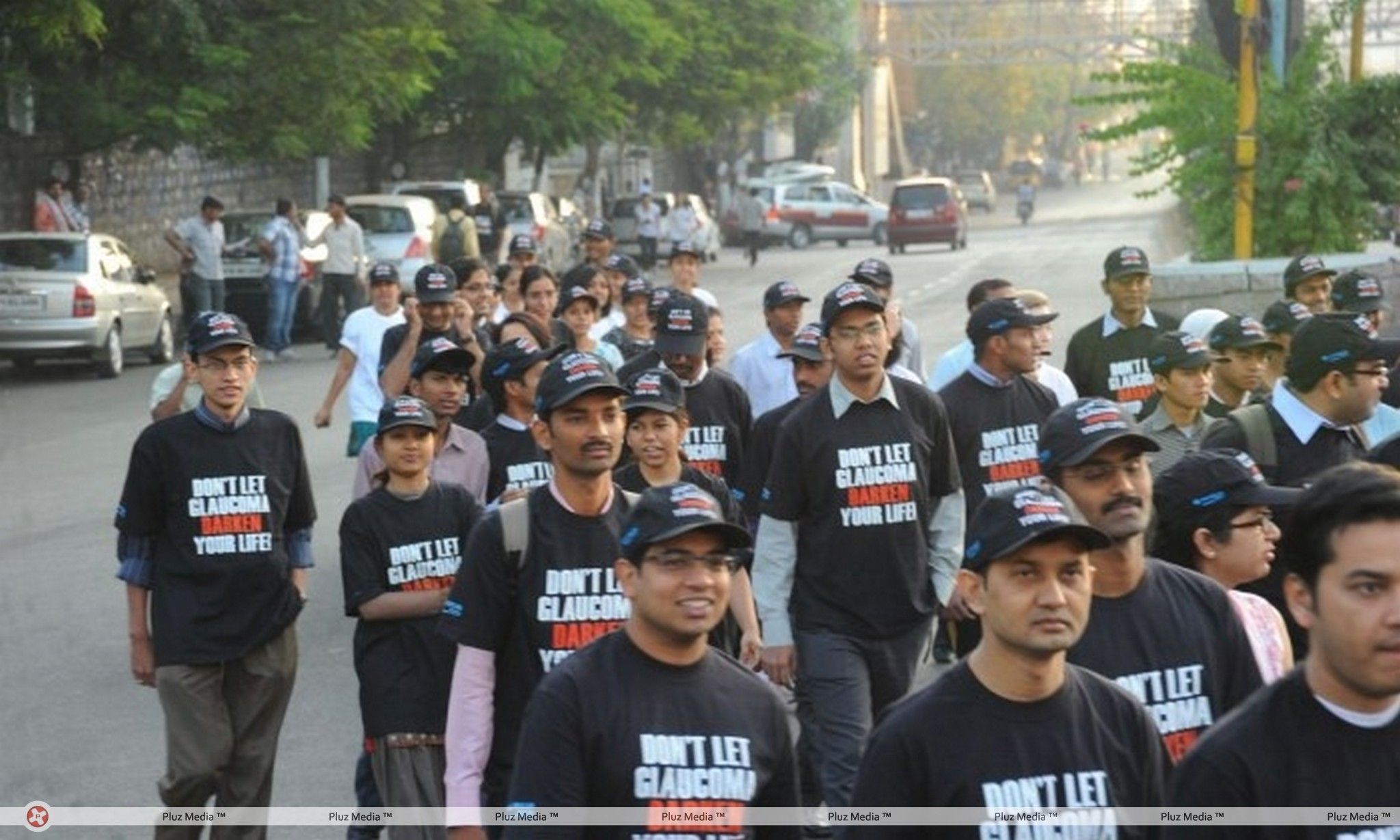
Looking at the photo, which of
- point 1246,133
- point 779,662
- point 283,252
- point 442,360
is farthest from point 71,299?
point 779,662

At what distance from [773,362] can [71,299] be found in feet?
50.0

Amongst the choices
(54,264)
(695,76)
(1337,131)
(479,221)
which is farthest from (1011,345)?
(695,76)

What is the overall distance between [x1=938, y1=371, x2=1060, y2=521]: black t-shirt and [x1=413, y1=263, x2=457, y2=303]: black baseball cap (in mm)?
2926

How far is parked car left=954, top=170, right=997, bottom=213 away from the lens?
8981 centimetres

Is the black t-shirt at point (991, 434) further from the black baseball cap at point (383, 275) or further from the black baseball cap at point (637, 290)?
the black baseball cap at point (383, 275)

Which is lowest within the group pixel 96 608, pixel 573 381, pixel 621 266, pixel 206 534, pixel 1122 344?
pixel 96 608

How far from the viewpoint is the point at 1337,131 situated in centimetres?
1878

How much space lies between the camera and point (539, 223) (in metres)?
39.3

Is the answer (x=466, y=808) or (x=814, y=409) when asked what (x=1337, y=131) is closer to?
(x=814, y=409)

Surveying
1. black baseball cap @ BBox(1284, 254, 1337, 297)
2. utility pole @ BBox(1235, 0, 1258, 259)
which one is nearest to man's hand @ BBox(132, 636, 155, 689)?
black baseball cap @ BBox(1284, 254, 1337, 297)

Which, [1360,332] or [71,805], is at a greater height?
[1360,332]

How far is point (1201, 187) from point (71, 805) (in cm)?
1266

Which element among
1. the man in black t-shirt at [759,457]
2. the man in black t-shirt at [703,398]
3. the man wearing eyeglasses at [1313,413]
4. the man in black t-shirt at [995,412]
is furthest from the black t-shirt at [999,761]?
the man in black t-shirt at [703,398]

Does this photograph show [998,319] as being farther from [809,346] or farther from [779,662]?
[779,662]
